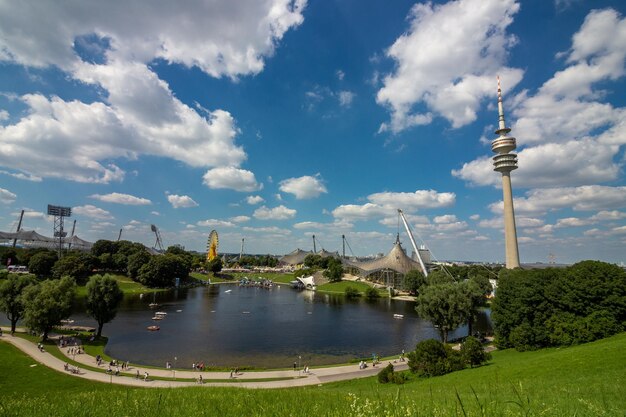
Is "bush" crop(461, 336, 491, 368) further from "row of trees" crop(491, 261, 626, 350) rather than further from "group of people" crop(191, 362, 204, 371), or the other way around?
"group of people" crop(191, 362, 204, 371)

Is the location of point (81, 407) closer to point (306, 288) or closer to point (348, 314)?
point (348, 314)

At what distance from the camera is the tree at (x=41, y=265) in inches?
3831

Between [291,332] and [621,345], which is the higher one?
[621,345]

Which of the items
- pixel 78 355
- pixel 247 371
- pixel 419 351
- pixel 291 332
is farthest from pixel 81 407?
pixel 291 332

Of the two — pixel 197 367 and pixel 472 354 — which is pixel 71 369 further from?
pixel 472 354

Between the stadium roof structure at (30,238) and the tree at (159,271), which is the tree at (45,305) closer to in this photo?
the tree at (159,271)

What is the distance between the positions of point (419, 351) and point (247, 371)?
1905 cm

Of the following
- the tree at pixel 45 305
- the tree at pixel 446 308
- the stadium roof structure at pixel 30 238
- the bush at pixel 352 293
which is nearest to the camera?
the tree at pixel 45 305

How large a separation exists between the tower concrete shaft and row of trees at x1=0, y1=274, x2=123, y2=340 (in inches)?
4242

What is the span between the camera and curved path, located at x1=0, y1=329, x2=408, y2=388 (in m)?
30.6

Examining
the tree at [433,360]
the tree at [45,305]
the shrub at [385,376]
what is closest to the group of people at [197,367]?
the tree at [45,305]

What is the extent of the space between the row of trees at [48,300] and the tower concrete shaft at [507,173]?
108m

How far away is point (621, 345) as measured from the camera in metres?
21.9

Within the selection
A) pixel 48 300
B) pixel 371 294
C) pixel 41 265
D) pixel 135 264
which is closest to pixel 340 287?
pixel 371 294
